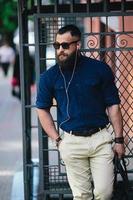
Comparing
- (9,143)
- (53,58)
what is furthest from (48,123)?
(9,143)

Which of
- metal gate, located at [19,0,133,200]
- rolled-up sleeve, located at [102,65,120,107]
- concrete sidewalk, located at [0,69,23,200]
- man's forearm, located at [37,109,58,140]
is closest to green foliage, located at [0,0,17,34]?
concrete sidewalk, located at [0,69,23,200]

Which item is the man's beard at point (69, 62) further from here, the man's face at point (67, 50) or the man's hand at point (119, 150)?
the man's hand at point (119, 150)

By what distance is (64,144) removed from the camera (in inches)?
273

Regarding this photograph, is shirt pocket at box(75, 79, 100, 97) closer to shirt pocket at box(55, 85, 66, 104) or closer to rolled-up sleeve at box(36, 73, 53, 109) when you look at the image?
shirt pocket at box(55, 85, 66, 104)

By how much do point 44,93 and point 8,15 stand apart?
3575cm

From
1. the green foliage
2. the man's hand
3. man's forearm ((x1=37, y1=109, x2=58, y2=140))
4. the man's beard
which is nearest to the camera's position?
the man's beard

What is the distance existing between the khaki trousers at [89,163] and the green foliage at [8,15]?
33044 mm

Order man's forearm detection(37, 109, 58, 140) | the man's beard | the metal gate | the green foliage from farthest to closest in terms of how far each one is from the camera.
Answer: the green foliage
the metal gate
man's forearm detection(37, 109, 58, 140)
the man's beard

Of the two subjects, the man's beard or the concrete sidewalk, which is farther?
the concrete sidewalk

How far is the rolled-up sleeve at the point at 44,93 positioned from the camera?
691 centimetres

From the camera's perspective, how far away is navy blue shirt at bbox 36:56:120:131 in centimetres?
679

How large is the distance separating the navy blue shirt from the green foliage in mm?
32976

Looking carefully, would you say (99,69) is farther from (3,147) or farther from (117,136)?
(3,147)

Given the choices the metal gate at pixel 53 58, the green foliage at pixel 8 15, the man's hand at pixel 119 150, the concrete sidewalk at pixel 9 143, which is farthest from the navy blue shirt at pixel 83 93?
the green foliage at pixel 8 15
